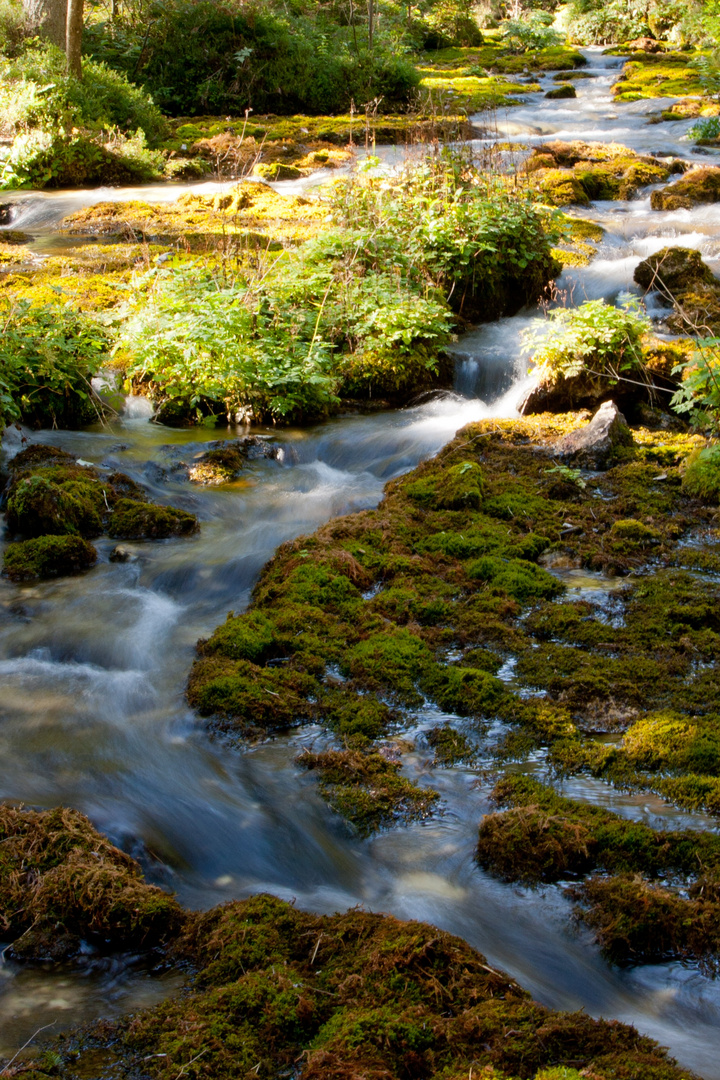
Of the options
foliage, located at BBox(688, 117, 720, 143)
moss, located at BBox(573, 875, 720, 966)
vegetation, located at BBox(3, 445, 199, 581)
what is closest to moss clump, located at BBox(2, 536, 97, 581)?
vegetation, located at BBox(3, 445, 199, 581)

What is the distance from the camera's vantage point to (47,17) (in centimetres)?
1856

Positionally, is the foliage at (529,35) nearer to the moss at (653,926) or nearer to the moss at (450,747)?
the moss at (450,747)

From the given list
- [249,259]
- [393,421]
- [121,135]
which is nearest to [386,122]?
[121,135]

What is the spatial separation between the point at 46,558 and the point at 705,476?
193 inches

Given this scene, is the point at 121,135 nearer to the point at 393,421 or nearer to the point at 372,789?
the point at 393,421

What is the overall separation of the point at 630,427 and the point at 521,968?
603 cm

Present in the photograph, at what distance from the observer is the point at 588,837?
11.0 ft

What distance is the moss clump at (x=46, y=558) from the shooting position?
18.6 feet

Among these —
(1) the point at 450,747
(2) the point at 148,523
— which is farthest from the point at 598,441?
(1) the point at 450,747

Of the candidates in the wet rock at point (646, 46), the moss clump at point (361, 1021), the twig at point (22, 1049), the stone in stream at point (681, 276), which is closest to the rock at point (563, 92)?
the wet rock at point (646, 46)

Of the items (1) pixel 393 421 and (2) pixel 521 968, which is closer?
(2) pixel 521 968

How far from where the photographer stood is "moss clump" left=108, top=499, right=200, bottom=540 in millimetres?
6336

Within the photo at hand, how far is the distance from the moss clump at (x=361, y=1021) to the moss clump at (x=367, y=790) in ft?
2.66

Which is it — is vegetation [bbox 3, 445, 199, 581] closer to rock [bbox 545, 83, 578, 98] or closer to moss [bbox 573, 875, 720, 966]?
moss [bbox 573, 875, 720, 966]
